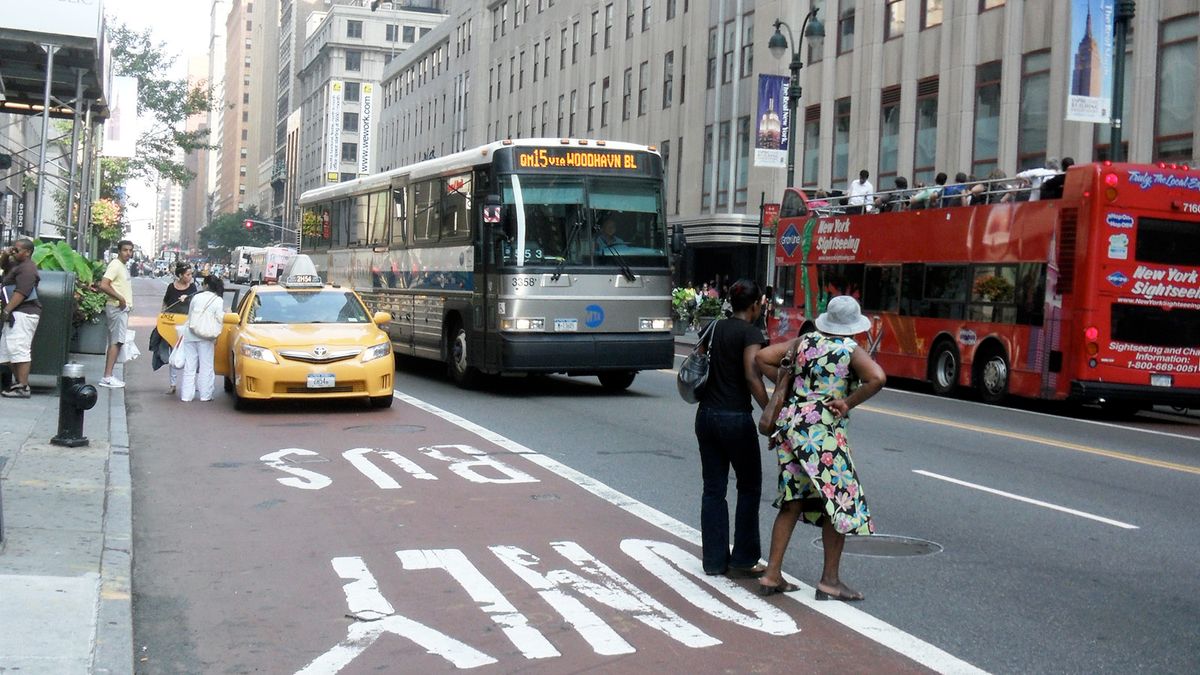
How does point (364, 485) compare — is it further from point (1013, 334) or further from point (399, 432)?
point (1013, 334)

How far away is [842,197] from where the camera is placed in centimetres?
2639

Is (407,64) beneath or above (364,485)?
above

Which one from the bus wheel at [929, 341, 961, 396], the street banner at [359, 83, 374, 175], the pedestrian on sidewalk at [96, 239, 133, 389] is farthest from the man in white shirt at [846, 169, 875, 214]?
the street banner at [359, 83, 374, 175]

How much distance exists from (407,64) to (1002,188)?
263 feet

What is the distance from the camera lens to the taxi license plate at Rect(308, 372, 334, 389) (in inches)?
608

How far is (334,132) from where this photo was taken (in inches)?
5330

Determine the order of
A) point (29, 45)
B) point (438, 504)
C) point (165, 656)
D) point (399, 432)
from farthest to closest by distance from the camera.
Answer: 1. point (29, 45)
2. point (399, 432)
3. point (438, 504)
4. point (165, 656)

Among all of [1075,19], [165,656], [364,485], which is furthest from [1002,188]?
[165,656]

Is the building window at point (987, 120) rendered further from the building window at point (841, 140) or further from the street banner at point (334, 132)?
the street banner at point (334, 132)

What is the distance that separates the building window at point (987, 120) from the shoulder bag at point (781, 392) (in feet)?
87.4

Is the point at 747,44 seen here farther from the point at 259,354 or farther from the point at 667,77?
the point at 259,354

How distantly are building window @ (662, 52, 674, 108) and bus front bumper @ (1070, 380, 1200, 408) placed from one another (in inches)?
1373

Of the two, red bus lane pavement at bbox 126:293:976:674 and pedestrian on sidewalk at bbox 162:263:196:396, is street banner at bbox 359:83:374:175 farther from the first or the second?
red bus lane pavement at bbox 126:293:976:674

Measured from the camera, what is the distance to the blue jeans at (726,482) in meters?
7.45
